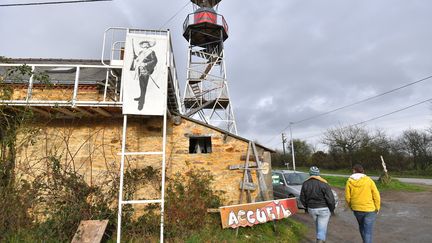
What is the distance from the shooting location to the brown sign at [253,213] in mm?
6770

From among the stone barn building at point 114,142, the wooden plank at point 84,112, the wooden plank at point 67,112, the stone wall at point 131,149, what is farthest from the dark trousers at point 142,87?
the wooden plank at point 67,112

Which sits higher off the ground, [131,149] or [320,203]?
[131,149]

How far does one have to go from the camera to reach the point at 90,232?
5.85 m

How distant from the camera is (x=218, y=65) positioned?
1903 cm

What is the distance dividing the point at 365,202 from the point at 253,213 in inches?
103

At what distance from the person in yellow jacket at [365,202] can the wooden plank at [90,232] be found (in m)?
5.19

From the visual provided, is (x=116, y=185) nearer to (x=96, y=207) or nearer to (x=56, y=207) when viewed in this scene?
(x=96, y=207)

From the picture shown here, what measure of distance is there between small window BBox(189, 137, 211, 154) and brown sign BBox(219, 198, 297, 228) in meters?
2.22

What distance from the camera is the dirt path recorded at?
23.8 feet

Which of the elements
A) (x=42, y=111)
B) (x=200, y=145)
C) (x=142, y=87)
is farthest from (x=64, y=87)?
(x=200, y=145)

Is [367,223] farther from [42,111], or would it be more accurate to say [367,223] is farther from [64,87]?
[64,87]

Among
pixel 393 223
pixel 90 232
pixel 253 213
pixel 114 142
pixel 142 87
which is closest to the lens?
pixel 90 232

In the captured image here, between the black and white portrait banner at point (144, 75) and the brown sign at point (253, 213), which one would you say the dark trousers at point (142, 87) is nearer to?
the black and white portrait banner at point (144, 75)

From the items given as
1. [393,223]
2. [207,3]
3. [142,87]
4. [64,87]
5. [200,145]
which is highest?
[207,3]
